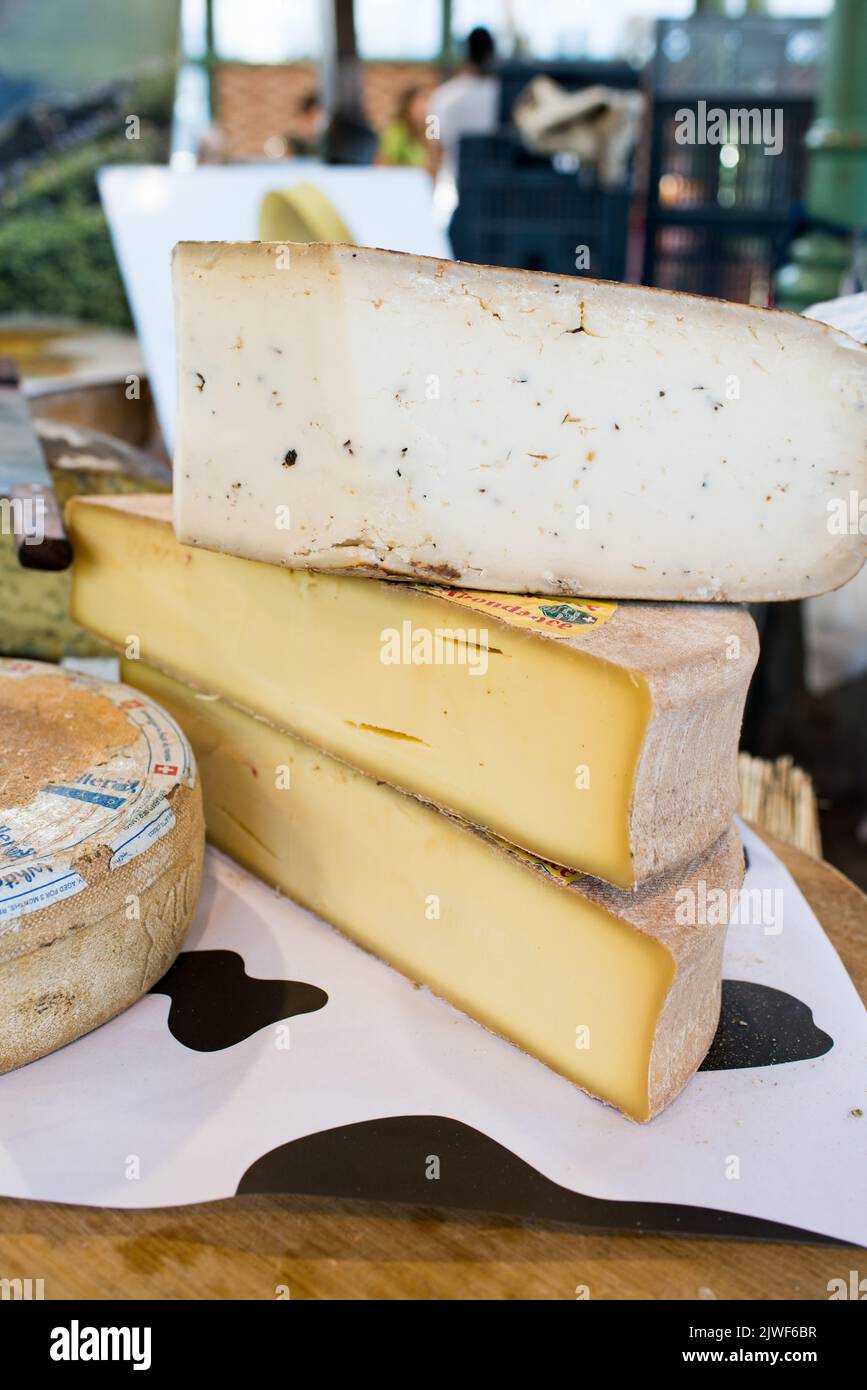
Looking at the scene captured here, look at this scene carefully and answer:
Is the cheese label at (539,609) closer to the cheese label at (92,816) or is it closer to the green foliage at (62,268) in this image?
the cheese label at (92,816)

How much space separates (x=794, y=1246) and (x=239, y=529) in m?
0.65

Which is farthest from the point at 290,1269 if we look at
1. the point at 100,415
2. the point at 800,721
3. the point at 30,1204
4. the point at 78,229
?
the point at 78,229

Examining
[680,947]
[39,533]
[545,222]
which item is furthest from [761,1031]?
[545,222]

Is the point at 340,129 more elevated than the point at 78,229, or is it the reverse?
the point at 340,129

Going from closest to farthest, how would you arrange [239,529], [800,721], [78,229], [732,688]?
[732,688] → [239,529] → [800,721] → [78,229]

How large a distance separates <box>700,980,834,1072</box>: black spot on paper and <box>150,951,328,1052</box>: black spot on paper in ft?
1.08

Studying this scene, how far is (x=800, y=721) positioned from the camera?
2.82m

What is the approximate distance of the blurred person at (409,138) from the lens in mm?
5785

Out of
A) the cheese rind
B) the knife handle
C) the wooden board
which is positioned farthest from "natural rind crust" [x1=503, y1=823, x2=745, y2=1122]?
the knife handle

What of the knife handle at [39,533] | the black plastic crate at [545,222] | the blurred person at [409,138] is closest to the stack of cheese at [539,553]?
the knife handle at [39,533]

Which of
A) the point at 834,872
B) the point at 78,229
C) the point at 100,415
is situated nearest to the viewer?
the point at 834,872

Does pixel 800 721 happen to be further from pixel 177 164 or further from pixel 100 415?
pixel 177 164

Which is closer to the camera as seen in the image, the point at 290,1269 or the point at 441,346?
the point at 290,1269

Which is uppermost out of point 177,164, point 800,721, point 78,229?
point 177,164
